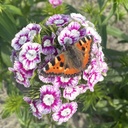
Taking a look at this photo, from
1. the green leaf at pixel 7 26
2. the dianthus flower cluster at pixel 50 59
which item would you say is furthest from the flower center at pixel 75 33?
the green leaf at pixel 7 26

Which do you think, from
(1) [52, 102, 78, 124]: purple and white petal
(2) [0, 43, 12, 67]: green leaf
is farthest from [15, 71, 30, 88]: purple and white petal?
(2) [0, 43, 12, 67]: green leaf

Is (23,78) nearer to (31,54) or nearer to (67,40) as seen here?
(31,54)

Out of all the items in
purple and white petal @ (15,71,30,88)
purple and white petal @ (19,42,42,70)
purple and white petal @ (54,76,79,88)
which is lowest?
purple and white petal @ (54,76,79,88)

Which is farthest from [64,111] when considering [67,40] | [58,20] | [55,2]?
[55,2]

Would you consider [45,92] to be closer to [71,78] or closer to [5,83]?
[71,78]

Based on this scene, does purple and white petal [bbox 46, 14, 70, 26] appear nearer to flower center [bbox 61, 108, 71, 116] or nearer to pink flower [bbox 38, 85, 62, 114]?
pink flower [bbox 38, 85, 62, 114]

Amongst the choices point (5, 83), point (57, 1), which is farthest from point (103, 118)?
point (57, 1)

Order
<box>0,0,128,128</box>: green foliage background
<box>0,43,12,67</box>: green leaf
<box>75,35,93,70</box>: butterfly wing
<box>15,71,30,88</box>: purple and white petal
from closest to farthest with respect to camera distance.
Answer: <box>75,35,93,70</box>: butterfly wing < <box>15,71,30,88</box>: purple and white petal < <box>0,0,128,128</box>: green foliage background < <box>0,43,12,67</box>: green leaf
